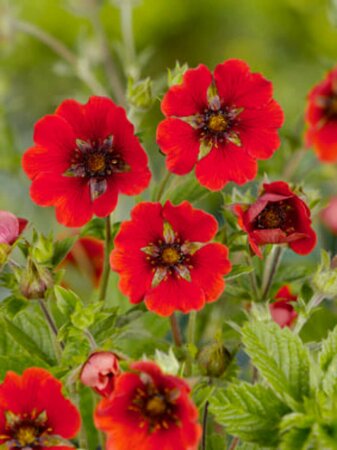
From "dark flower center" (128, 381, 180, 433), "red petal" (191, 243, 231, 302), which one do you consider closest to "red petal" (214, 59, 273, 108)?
"red petal" (191, 243, 231, 302)

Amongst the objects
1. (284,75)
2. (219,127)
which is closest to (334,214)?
(219,127)

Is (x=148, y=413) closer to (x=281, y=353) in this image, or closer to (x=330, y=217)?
(x=281, y=353)

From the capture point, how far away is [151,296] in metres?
0.49

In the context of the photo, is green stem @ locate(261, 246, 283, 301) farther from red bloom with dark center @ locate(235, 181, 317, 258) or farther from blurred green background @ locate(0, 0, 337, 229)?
blurred green background @ locate(0, 0, 337, 229)

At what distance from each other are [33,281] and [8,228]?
42 millimetres

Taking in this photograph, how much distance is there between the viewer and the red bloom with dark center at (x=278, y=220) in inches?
19.2

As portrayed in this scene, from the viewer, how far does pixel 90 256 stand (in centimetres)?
79

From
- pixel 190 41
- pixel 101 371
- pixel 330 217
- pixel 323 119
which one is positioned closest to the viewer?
pixel 101 371

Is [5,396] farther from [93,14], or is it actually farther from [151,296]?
[93,14]

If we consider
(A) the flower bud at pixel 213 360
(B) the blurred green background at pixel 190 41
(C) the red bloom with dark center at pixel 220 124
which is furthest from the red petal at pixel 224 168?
(B) the blurred green background at pixel 190 41

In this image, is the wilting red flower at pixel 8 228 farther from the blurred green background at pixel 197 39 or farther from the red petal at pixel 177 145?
the blurred green background at pixel 197 39

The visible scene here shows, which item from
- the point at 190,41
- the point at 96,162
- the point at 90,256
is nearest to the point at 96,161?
the point at 96,162

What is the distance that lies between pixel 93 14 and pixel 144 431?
649mm

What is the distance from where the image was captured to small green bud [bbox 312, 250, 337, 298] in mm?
523
